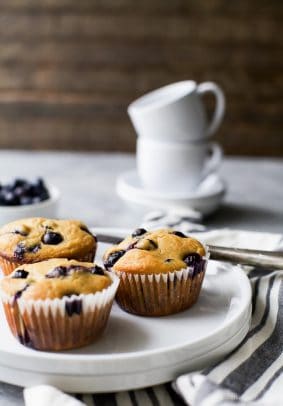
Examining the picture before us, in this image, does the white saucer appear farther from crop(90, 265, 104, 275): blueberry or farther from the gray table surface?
crop(90, 265, 104, 275): blueberry

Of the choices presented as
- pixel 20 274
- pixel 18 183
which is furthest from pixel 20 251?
pixel 18 183

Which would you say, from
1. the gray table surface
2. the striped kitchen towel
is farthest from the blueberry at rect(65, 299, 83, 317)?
the gray table surface

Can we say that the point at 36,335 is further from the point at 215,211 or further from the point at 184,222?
the point at 215,211

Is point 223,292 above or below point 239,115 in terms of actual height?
above

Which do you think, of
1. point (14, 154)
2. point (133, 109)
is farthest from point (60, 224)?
point (14, 154)

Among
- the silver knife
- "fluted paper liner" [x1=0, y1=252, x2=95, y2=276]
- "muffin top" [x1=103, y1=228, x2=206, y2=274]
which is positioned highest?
"muffin top" [x1=103, y1=228, x2=206, y2=274]
